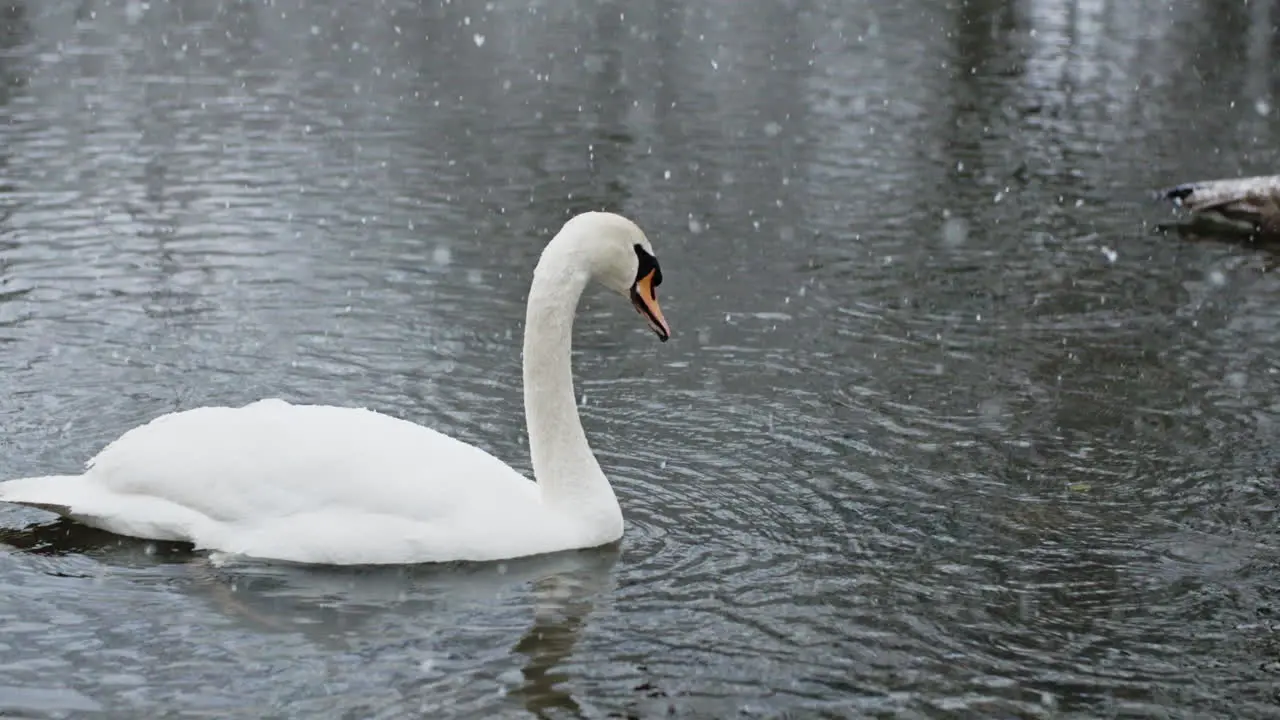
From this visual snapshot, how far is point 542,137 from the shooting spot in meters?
18.4

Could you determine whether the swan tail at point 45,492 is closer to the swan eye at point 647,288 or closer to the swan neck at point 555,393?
the swan neck at point 555,393

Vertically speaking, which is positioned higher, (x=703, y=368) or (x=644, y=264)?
(x=644, y=264)

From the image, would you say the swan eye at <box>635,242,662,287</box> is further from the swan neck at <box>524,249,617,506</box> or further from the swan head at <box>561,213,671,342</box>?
the swan neck at <box>524,249,617,506</box>

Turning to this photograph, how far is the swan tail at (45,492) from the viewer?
761cm

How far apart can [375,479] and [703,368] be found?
3.70 m

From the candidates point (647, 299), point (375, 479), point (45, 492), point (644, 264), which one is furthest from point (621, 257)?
point (45, 492)

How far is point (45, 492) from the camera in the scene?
766cm

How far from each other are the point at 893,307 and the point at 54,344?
564cm

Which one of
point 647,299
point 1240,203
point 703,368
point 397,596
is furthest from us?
point 1240,203

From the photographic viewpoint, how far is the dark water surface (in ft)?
22.2

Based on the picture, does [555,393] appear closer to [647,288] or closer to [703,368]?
[647,288]

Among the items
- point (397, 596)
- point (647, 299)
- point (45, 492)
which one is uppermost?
point (647, 299)

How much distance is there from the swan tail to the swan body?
10.3 m

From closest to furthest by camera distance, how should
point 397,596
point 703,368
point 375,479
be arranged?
point 397,596 < point 375,479 < point 703,368
